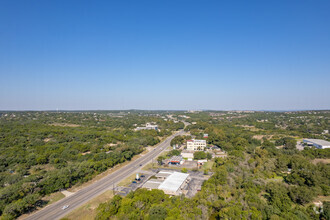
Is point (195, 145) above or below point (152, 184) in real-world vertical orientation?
above

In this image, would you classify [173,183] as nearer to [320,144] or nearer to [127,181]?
[127,181]

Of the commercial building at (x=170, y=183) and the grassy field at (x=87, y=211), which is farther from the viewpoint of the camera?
the commercial building at (x=170, y=183)

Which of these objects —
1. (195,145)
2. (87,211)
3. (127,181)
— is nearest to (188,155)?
(195,145)

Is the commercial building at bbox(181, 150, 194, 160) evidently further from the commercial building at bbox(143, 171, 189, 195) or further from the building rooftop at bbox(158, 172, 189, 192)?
the building rooftop at bbox(158, 172, 189, 192)

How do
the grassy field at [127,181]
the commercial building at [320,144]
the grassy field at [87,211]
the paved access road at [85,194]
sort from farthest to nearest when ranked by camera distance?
the commercial building at [320,144] < the grassy field at [127,181] < the paved access road at [85,194] < the grassy field at [87,211]

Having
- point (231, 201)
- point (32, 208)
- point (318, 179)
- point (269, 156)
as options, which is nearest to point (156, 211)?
point (231, 201)

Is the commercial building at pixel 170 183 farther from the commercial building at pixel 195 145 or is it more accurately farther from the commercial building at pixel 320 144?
the commercial building at pixel 320 144

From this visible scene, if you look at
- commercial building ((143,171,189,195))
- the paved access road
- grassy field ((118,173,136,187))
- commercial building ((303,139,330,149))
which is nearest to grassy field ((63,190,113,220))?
the paved access road

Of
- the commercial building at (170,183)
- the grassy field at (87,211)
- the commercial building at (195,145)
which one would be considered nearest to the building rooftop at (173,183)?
the commercial building at (170,183)

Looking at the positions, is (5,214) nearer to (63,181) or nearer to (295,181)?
(63,181)
